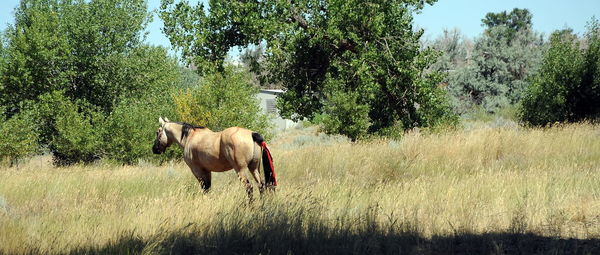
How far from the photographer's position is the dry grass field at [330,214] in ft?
21.0

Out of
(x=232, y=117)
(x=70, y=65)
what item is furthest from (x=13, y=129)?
(x=232, y=117)

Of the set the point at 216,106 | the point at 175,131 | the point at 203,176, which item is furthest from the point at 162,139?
the point at 216,106

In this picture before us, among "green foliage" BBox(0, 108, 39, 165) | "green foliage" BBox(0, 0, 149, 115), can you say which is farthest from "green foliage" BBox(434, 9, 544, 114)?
"green foliage" BBox(0, 108, 39, 165)

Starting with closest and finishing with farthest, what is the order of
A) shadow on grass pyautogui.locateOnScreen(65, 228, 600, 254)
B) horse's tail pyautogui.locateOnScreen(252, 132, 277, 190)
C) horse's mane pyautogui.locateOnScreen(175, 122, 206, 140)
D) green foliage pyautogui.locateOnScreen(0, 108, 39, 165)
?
shadow on grass pyautogui.locateOnScreen(65, 228, 600, 254)
horse's tail pyautogui.locateOnScreen(252, 132, 277, 190)
horse's mane pyautogui.locateOnScreen(175, 122, 206, 140)
green foliage pyautogui.locateOnScreen(0, 108, 39, 165)

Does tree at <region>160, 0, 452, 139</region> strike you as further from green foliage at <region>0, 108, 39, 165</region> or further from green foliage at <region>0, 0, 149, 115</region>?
green foliage at <region>0, 0, 149, 115</region>

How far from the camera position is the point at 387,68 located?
1897 cm

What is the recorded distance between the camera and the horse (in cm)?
1049

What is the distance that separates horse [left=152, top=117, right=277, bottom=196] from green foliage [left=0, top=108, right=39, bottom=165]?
18706 mm

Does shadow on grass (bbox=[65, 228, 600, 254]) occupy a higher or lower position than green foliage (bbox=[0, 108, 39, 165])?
higher

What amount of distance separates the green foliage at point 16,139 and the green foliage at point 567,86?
23407 millimetres

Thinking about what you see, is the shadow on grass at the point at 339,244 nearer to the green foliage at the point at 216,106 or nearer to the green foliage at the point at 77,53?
the green foliage at the point at 216,106

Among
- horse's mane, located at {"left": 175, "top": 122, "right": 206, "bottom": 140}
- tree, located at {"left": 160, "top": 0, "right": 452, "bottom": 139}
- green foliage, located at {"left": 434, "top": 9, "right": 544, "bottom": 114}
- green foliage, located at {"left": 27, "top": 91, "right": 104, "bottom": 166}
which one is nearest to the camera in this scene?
horse's mane, located at {"left": 175, "top": 122, "right": 206, "bottom": 140}

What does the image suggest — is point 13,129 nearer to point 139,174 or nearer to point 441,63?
point 139,174

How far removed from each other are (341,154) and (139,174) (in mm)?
4654
